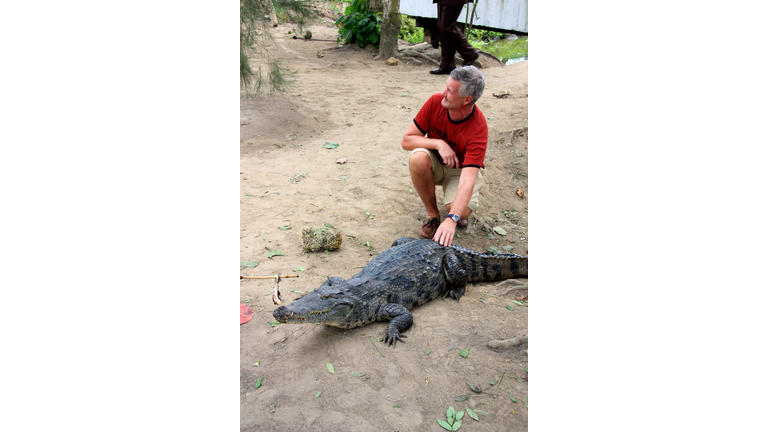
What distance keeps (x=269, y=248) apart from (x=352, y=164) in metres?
2.13

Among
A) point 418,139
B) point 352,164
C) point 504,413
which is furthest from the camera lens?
point 352,164

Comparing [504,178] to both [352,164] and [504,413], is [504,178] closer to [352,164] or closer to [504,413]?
[352,164]

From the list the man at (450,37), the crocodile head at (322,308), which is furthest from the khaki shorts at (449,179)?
the man at (450,37)

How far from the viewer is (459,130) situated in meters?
3.83

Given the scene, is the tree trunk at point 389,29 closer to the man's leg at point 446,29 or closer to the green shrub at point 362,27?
the green shrub at point 362,27

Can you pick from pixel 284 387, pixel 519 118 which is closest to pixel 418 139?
pixel 284 387

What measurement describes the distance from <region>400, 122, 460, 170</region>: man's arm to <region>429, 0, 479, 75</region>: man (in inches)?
230

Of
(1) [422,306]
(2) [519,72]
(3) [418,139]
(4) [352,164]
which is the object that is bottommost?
(1) [422,306]

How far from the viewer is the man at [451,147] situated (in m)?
3.44

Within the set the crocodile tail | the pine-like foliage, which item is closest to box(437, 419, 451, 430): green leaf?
the crocodile tail

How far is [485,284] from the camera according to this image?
12.3 feet

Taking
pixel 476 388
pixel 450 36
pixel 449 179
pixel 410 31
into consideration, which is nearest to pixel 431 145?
pixel 449 179

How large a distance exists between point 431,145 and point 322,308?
201cm

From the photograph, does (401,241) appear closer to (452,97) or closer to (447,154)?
(447,154)
